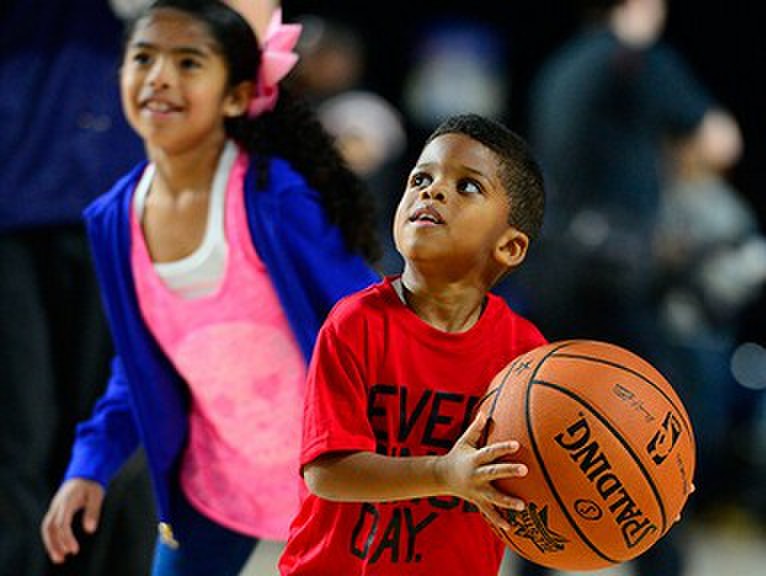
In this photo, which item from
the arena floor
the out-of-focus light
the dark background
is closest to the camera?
the arena floor

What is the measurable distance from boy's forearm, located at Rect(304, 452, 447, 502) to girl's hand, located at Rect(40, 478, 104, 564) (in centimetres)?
82

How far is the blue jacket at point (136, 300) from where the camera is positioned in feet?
8.30

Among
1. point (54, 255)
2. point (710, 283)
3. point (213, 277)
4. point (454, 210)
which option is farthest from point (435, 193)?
point (710, 283)

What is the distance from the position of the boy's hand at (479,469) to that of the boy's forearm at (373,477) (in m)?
0.02

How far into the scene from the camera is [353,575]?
2100 millimetres

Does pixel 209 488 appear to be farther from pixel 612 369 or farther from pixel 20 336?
pixel 612 369

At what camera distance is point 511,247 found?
2.14 metres


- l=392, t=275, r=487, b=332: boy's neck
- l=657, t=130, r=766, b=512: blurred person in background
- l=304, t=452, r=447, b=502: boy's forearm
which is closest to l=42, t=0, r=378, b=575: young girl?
l=392, t=275, r=487, b=332: boy's neck

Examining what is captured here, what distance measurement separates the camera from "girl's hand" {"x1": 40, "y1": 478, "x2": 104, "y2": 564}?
8.89ft

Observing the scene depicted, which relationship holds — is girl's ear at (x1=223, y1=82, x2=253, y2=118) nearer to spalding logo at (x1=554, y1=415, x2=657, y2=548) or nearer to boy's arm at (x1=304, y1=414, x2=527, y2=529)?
boy's arm at (x1=304, y1=414, x2=527, y2=529)

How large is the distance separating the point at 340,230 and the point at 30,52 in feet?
3.31

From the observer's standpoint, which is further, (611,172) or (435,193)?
(611,172)

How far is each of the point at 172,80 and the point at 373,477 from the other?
929 mm

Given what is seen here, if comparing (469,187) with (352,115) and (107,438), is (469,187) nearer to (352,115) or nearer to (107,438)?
(107,438)
